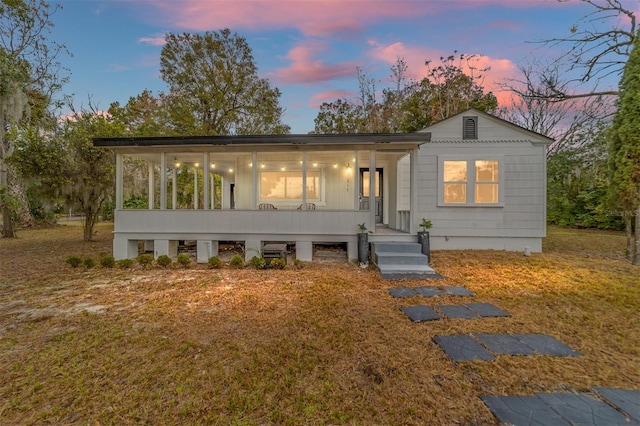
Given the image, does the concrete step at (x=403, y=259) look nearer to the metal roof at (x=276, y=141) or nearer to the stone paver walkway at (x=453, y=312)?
the stone paver walkway at (x=453, y=312)

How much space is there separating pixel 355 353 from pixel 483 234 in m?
7.13

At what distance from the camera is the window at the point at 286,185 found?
379 inches

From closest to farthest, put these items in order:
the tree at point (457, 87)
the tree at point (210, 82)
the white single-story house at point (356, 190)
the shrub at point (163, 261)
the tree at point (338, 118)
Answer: the shrub at point (163, 261) → the white single-story house at point (356, 190) → the tree at point (210, 82) → the tree at point (457, 87) → the tree at point (338, 118)

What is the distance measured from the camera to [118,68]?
15.0m

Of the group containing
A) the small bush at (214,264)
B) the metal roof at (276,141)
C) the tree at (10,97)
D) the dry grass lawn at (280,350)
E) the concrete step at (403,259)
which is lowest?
the dry grass lawn at (280,350)

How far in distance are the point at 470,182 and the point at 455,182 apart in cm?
44

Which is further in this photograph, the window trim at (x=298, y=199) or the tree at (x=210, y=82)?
the tree at (x=210, y=82)

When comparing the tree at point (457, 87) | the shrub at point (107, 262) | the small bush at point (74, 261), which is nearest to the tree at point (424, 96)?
the tree at point (457, 87)

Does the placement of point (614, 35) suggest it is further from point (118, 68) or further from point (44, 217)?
point (44, 217)

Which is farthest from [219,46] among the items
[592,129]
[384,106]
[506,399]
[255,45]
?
[592,129]

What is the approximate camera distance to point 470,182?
8.16 m

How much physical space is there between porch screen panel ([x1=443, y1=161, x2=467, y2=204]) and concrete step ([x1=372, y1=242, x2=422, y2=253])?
8.37 feet

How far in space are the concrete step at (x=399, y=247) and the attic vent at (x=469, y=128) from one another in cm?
409

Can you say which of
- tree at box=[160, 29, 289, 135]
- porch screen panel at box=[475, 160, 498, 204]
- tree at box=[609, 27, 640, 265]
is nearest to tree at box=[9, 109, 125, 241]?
tree at box=[160, 29, 289, 135]
